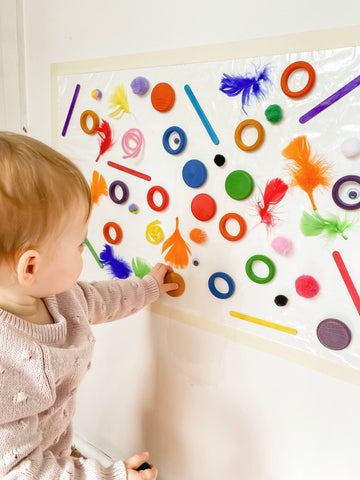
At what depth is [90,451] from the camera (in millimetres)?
1090

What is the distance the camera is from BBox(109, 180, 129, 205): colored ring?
828mm

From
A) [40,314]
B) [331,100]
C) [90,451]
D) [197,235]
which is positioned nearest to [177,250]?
[197,235]

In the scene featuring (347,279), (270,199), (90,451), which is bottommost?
(90,451)

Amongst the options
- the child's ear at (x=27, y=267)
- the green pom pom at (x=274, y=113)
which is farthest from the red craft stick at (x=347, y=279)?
the child's ear at (x=27, y=267)

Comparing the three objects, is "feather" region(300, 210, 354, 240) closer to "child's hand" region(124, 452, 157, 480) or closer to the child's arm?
the child's arm

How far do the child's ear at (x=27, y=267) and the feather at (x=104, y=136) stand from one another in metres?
0.36

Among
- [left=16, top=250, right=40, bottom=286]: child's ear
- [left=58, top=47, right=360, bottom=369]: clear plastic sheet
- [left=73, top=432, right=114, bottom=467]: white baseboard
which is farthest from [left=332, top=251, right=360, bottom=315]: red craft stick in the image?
[left=73, top=432, right=114, bottom=467]: white baseboard

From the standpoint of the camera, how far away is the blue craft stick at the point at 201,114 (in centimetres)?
68

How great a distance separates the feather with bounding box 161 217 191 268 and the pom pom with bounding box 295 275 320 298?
0.21 m

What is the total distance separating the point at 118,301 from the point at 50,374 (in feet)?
0.71

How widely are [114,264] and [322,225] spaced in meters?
0.47

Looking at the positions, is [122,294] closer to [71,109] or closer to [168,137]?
[168,137]

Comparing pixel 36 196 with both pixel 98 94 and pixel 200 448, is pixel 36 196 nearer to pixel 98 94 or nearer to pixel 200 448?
pixel 98 94

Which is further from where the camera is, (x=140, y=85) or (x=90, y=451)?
(x=90, y=451)
